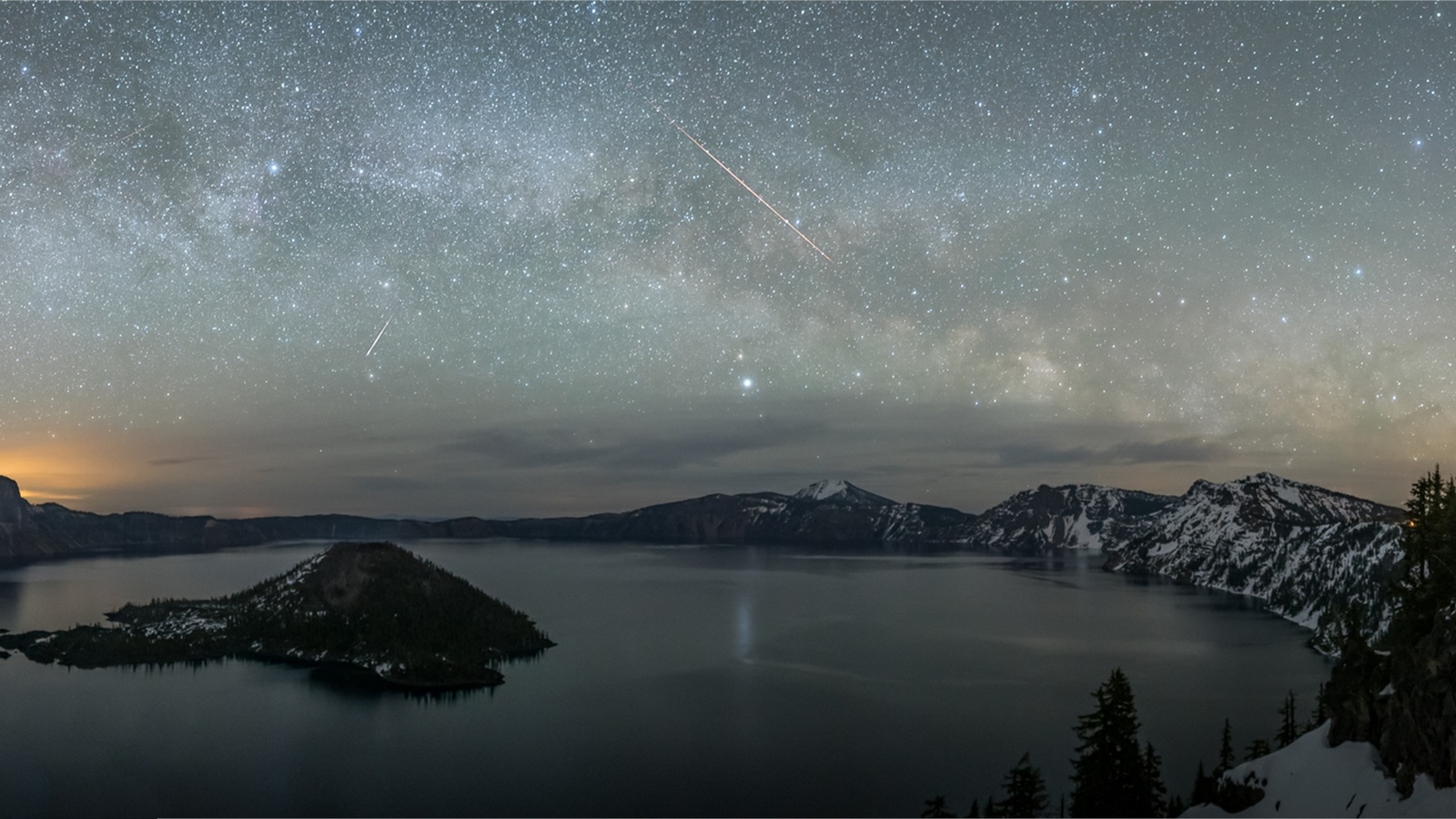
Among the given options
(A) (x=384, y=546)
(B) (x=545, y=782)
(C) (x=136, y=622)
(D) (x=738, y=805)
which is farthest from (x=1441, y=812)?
(C) (x=136, y=622)

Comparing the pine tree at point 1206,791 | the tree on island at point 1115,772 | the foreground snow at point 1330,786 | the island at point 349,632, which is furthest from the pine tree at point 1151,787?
the island at point 349,632

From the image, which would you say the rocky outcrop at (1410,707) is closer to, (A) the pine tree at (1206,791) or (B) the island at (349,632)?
(A) the pine tree at (1206,791)

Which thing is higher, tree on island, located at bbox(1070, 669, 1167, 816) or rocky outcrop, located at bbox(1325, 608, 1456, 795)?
rocky outcrop, located at bbox(1325, 608, 1456, 795)

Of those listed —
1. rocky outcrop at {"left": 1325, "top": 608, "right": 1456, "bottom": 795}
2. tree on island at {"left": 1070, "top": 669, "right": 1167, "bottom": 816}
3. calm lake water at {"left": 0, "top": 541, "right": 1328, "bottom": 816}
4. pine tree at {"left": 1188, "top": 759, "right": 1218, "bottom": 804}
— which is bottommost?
calm lake water at {"left": 0, "top": 541, "right": 1328, "bottom": 816}

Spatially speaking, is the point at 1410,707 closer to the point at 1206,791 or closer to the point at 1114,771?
the point at 1114,771

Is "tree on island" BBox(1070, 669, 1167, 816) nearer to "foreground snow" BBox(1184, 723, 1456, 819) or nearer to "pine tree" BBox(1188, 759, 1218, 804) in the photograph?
"foreground snow" BBox(1184, 723, 1456, 819)

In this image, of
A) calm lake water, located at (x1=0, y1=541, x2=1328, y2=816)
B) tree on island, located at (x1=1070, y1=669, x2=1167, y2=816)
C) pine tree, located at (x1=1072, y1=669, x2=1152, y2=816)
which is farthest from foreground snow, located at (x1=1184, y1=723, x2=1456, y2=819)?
calm lake water, located at (x1=0, y1=541, x2=1328, y2=816)
